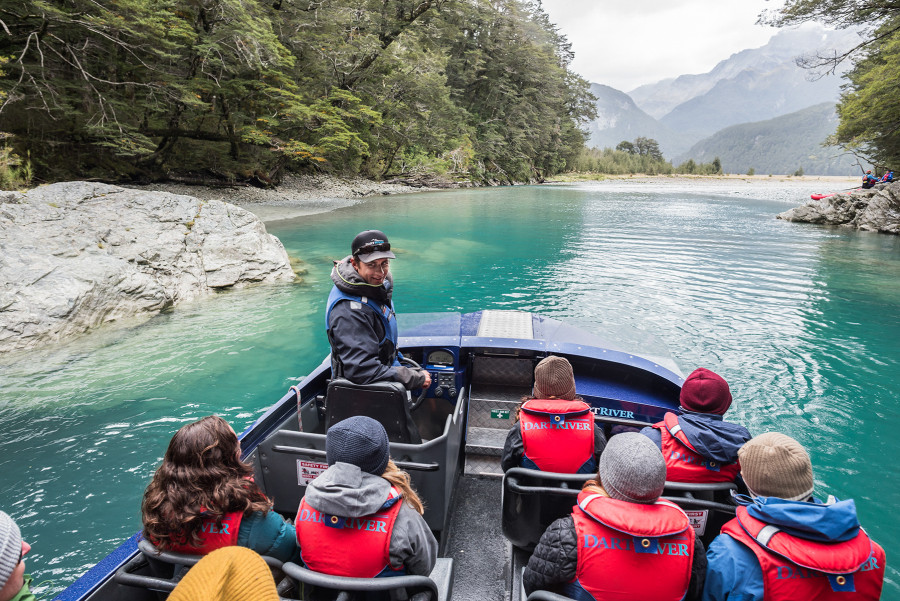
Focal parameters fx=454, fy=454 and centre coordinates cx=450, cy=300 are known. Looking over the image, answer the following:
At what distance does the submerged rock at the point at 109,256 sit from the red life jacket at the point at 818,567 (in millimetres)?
8114

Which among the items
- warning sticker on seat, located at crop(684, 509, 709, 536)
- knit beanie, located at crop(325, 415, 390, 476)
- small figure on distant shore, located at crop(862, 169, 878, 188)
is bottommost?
warning sticker on seat, located at crop(684, 509, 709, 536)

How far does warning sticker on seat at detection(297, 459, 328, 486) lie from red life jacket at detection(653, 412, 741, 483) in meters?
1.76

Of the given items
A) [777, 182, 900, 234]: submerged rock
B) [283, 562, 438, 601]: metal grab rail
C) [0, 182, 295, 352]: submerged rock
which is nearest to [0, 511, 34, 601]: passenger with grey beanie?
[283, 562, 438, 601]: metal grab rail

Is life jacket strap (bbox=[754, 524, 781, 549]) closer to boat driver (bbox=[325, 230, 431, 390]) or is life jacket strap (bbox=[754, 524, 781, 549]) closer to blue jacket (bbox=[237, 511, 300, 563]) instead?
blue jacket (bbox=[237, 511, 300, 563])

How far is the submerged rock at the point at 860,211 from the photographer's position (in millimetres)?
18125

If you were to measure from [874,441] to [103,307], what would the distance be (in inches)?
405

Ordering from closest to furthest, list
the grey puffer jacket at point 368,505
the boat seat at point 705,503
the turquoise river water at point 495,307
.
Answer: the grey puffer jacket at point 368,505 < the boat seat at point 705,503 < the turquoise river water at point 495,307

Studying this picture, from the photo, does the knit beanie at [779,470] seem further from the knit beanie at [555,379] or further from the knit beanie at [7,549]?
the knit beanie at [7,549]

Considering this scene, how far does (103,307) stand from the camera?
713cm

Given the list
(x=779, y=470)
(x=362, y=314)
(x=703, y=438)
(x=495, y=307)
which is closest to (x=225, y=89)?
(x=495, y=307)

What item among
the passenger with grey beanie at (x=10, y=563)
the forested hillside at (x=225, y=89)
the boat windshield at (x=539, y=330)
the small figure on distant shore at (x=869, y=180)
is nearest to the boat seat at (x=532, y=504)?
the passenger with grey beanie at (x=10, y=563)

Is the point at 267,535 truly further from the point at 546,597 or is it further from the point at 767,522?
the point at 767,522

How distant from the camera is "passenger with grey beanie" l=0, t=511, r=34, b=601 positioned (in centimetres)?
121

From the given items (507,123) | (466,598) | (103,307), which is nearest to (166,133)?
(103,307)
